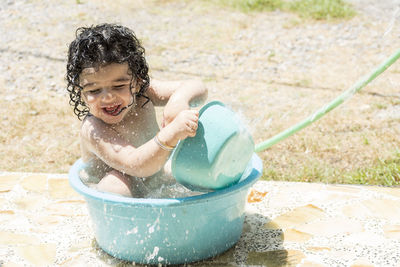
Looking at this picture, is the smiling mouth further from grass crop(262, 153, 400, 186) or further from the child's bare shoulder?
grass crop(262, 153, 400, 186)

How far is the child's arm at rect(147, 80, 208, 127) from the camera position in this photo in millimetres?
2014

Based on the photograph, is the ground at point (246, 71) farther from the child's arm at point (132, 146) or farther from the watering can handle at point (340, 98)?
the child's arm at point (132, 146)

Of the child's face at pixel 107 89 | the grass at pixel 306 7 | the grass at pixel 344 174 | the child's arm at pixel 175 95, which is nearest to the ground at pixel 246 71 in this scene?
the grass at pixel 344 174

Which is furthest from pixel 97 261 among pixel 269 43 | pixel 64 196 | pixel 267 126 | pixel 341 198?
pixel 269 43

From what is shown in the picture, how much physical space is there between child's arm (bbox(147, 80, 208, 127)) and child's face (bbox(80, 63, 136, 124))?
177 mm

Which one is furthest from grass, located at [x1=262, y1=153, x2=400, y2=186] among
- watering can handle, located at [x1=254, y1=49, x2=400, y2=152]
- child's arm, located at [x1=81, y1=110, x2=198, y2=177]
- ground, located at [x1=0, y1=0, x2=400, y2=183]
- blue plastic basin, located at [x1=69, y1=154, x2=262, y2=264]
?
child's arm, located at [x1=81, y1=110, x2=198, y2=177]

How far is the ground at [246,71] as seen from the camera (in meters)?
3.10

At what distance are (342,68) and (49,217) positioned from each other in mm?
3146

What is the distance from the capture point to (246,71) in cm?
468

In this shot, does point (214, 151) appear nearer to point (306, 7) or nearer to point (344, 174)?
point (344, 174)

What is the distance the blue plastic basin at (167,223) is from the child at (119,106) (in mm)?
141

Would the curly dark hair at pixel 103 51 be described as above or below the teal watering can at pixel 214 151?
above

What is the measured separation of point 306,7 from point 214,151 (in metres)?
4.88

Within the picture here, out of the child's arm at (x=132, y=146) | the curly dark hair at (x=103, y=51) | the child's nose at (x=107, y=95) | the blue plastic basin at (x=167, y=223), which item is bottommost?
the blue plastic basin at (x=167, y=223)
